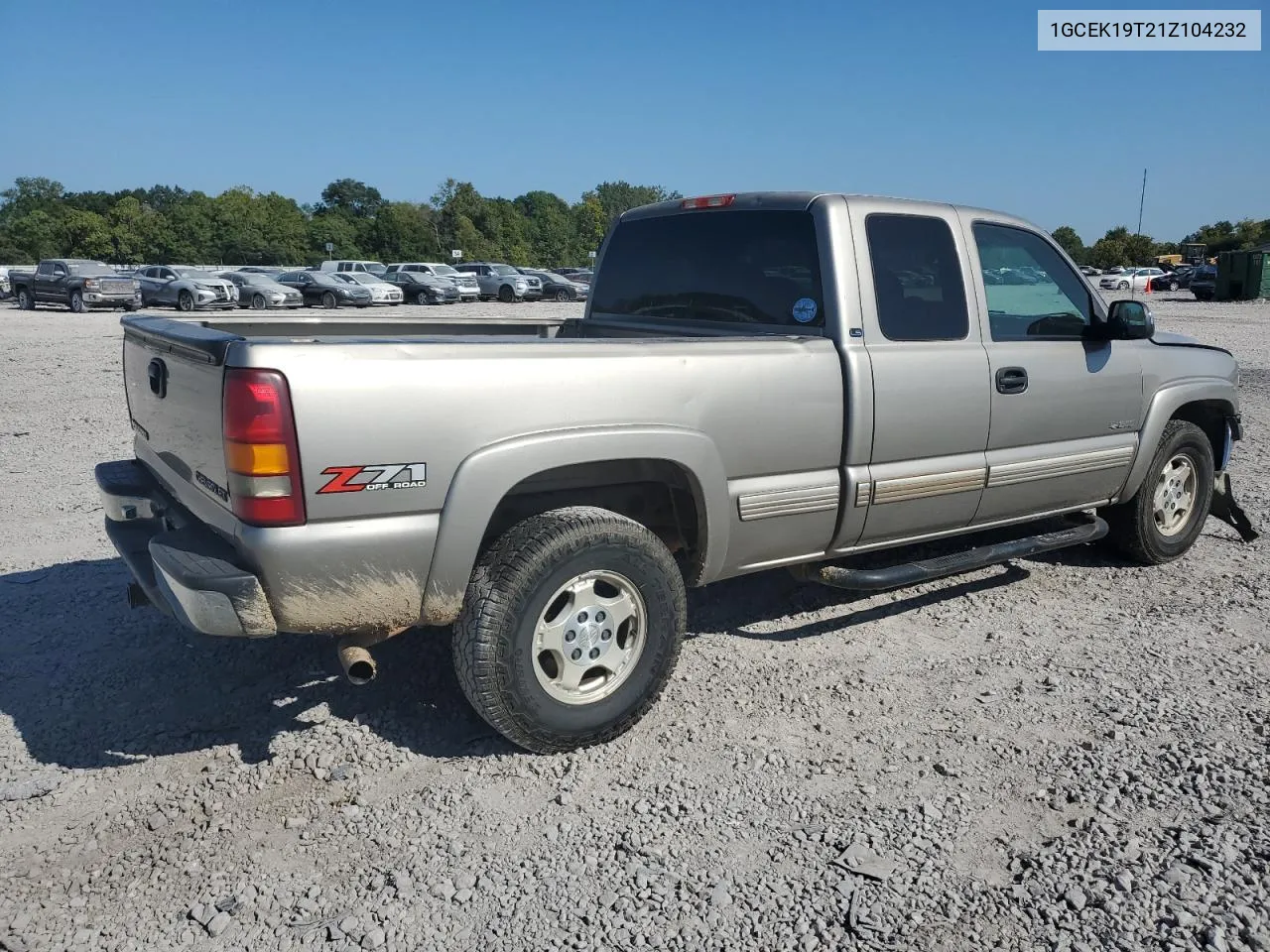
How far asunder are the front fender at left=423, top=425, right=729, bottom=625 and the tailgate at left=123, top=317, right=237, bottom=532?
657 mm

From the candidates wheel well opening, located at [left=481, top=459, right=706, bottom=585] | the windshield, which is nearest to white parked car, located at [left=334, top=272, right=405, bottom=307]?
the windshield

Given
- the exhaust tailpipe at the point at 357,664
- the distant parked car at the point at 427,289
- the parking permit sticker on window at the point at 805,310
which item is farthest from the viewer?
the distant parked car at the point at 427,289

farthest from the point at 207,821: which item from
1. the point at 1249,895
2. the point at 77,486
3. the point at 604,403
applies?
the point at 77,486

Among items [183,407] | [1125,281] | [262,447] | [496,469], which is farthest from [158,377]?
[1125,281]

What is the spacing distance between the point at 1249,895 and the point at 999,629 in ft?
6.56

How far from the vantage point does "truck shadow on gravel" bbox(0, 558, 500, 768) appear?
353 cm

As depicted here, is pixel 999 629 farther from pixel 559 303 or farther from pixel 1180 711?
pixel 559 303

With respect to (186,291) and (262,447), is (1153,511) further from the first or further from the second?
(186,291)

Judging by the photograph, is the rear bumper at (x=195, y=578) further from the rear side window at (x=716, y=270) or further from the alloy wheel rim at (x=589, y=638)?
the rear side window at (x=716, y=270)

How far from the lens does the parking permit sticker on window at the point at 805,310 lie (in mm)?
4047

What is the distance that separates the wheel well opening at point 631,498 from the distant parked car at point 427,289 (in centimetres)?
3535

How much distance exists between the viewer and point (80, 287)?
1131 inches

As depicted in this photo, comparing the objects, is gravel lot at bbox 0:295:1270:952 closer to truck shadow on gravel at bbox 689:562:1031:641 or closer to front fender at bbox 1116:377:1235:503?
truck shadow on gravel at bbox 689:562:1031:641

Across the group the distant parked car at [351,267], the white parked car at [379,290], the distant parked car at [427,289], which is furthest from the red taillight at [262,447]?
the distant parked car at [351,267]
